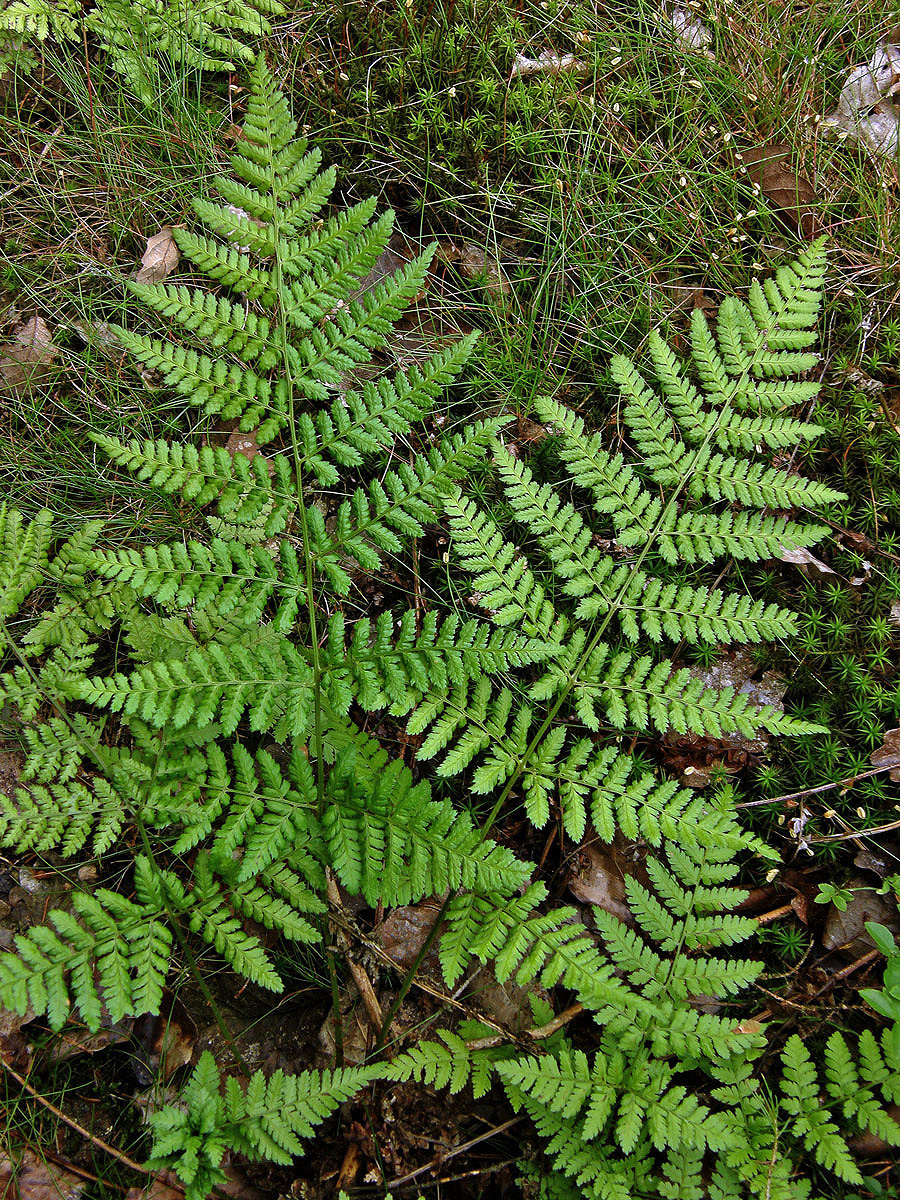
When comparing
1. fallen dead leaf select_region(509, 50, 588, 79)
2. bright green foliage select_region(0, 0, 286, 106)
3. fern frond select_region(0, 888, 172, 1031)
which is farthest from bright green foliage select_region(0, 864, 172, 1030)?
fallen dead leaf select_region(509, 50, 588, 79)

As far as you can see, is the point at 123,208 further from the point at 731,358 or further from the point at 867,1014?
the point at 867,1014

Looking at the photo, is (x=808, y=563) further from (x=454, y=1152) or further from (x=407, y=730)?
(x=454, y=1152)

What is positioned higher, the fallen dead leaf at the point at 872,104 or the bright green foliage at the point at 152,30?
the fallen dead leaf at the point at 872,104

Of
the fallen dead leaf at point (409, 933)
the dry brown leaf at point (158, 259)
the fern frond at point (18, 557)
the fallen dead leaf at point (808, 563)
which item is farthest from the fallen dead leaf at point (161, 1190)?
the dry brown leaf at point (158, 259)

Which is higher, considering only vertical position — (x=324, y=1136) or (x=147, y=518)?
(x=147, y=518)

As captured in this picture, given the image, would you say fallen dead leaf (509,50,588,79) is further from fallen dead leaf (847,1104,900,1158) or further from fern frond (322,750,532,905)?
fallen dead leaf (847,1104,900,1158)

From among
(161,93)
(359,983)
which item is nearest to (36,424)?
(161,93)

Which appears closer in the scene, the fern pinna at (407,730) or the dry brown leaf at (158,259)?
the fern pinna at (407,730)

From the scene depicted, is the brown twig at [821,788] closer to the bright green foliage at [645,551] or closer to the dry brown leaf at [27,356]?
the bright green foliage at [645,551]
